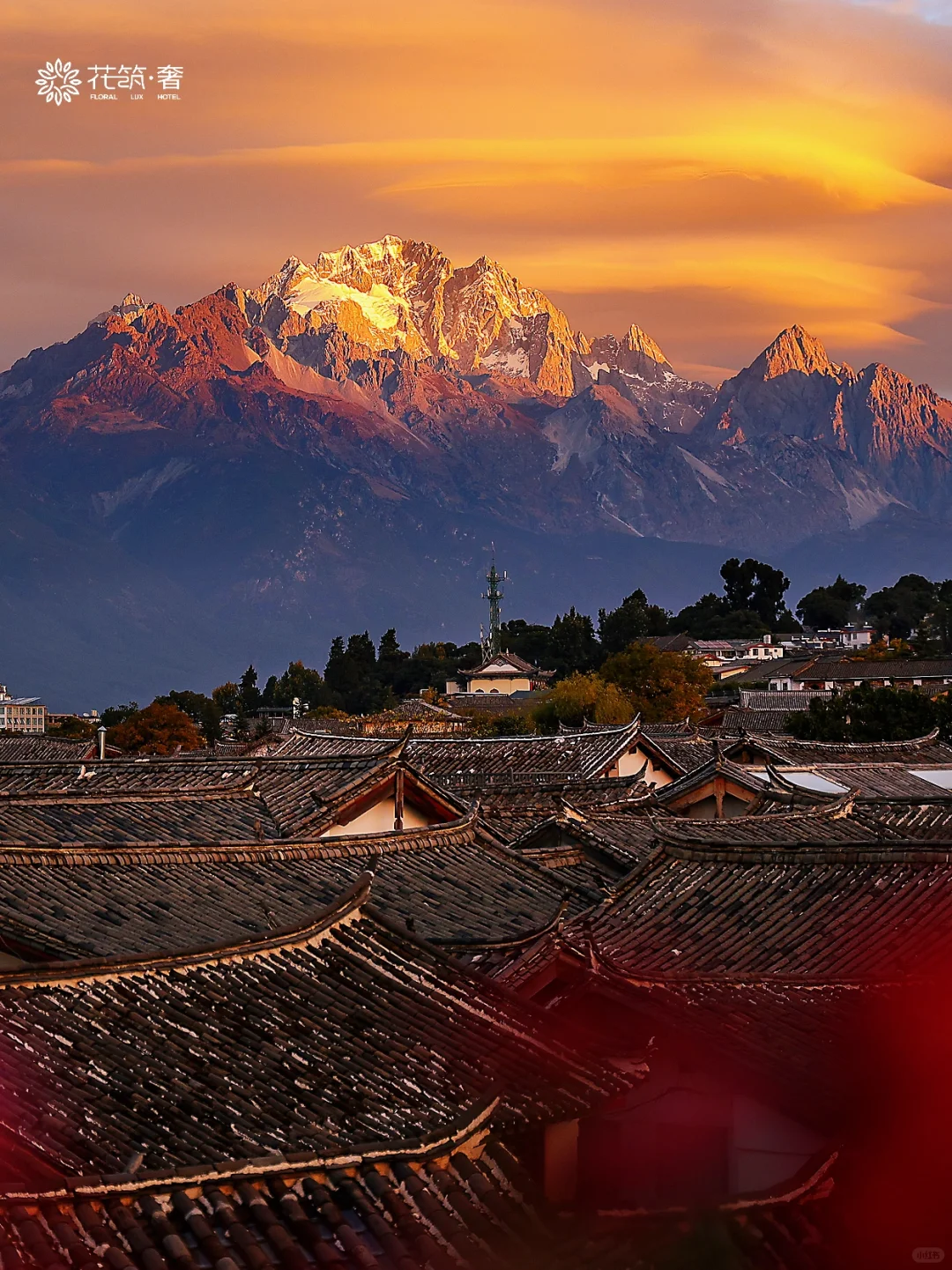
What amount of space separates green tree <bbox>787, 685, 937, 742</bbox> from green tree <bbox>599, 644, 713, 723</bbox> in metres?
21.2

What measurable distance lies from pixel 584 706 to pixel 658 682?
7.32m

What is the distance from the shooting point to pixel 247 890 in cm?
2012

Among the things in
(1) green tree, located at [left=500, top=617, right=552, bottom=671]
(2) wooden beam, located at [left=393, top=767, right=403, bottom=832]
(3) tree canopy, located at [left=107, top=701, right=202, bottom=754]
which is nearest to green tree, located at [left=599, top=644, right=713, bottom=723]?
(3) tree canopy, located at [left=107, top=701, right=202, bottom=754]

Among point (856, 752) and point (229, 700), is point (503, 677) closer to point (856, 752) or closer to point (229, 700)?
point (229, 700)

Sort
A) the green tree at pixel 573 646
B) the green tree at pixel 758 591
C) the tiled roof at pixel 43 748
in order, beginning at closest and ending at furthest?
the tiled roof at pixel 43 748 < the green tree at pixel 573 646 < the green tree at pixel 758 591

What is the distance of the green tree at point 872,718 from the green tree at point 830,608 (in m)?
108

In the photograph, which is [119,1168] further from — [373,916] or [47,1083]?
[373,916]

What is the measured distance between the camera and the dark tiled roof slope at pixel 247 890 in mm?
17156

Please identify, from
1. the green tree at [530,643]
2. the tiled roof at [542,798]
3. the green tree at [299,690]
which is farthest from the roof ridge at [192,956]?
the green tree at [530,643]

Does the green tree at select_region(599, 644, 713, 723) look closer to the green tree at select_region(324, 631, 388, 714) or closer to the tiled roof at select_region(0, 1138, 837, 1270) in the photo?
the green tree at select_region(324, 631, 388, 714)

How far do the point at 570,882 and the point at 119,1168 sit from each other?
1604 centimetres

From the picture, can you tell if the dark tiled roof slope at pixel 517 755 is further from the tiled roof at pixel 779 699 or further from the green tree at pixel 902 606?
the green tree at pixel 902 606

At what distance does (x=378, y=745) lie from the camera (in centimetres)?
3406

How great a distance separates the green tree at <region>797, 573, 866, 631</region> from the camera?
600 feet
